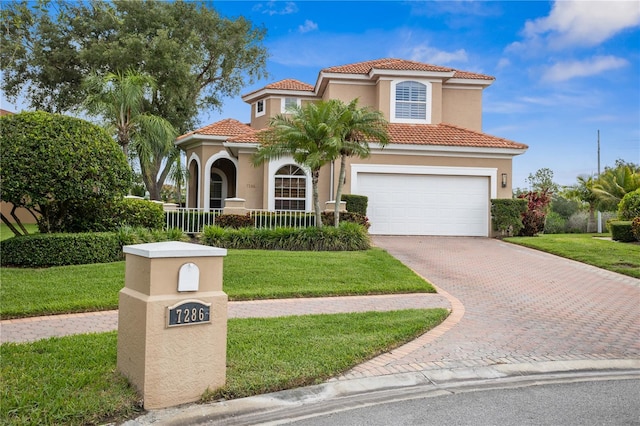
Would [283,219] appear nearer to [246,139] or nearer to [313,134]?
[313,134]

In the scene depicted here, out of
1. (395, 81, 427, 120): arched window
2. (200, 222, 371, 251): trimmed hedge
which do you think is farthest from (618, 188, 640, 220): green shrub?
(200, 222, 371, 251): trimmed hedge

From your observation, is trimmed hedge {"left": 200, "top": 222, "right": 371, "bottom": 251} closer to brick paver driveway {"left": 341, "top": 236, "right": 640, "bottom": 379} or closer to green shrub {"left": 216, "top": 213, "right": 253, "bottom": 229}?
brick paver driveway {"left": 341, "top": 236, "right": 640, "bottom": 379}

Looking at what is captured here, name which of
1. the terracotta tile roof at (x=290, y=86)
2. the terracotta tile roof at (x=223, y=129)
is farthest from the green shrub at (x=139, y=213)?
the terracotta tile roof at (x=290, y=86)

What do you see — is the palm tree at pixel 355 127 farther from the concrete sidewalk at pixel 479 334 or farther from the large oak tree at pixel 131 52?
the large oak tree at pixel 131 52

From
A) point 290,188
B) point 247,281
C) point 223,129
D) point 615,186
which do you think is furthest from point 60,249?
point 615,186

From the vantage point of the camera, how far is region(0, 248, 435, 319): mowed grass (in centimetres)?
799

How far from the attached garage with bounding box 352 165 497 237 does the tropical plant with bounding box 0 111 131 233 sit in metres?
9.73

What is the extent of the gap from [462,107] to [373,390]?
70.1ft

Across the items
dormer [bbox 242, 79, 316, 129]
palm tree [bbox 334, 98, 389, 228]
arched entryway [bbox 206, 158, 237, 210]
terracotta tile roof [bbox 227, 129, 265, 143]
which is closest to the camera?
palm tree [bbox 334, 98, 389, 228]

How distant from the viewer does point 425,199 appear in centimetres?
1958

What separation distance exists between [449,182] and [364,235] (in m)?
6.37

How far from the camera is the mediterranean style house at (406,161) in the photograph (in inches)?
769

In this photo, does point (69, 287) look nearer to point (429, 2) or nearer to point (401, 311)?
point (401, 311)

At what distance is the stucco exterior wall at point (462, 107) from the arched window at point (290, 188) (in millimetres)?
8076
